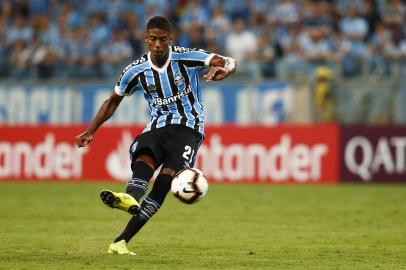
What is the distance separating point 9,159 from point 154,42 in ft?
45.2

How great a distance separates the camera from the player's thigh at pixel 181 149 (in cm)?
961

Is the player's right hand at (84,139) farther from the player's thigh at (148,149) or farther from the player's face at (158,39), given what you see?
the player's face at (158,39)

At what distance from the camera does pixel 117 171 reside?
2211cm

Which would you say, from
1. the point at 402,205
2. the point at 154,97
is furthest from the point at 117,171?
the point at 154,97

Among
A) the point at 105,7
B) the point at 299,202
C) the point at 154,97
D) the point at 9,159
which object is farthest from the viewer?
the point at 105,7

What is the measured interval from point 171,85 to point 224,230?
346 centimetres

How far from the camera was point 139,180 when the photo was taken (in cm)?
940

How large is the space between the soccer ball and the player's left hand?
0.91 m

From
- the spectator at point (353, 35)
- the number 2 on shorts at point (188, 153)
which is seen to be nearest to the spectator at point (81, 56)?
the spectator at point (353, 35)

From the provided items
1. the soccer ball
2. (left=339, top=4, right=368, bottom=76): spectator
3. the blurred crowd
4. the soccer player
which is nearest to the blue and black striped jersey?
the soccer player

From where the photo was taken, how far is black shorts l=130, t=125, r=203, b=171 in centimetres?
962

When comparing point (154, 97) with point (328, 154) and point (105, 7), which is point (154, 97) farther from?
point (105, 7)

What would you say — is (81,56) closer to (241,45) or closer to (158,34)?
(241,45)

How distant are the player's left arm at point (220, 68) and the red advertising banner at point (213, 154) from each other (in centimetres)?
1186
